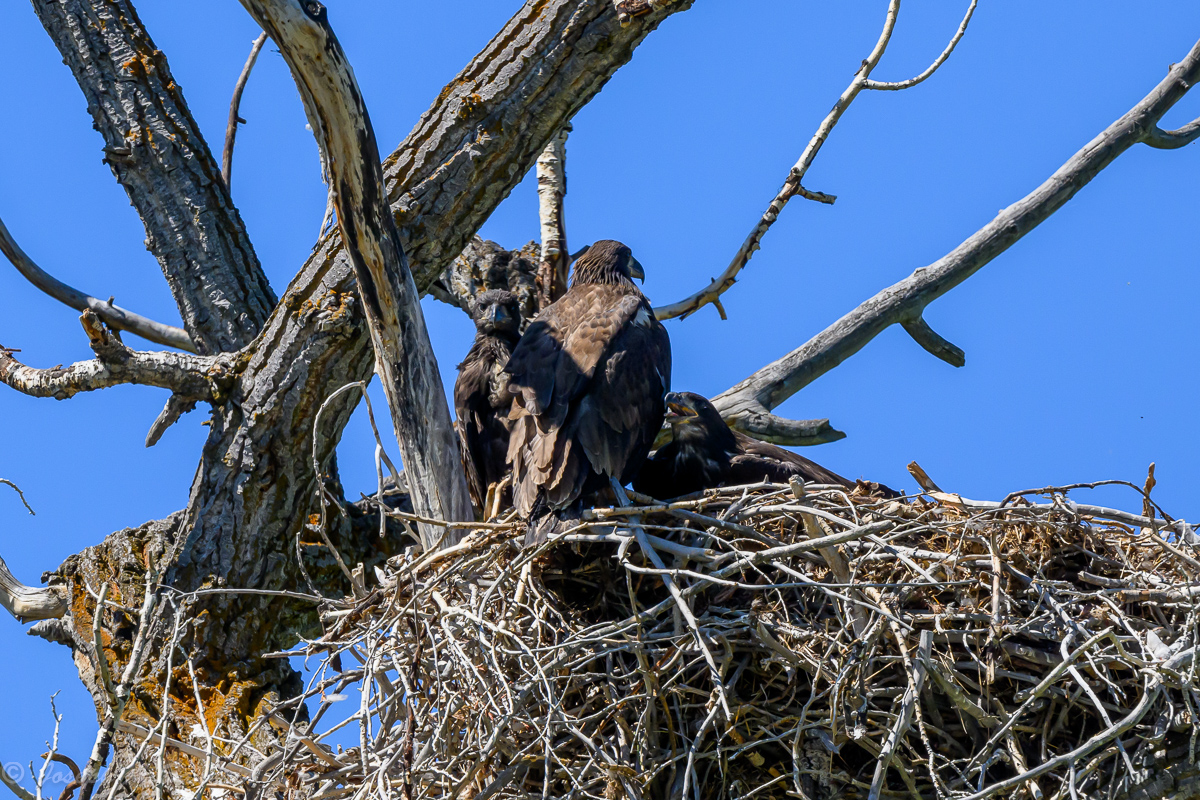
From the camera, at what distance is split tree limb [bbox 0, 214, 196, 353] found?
6.50 metres

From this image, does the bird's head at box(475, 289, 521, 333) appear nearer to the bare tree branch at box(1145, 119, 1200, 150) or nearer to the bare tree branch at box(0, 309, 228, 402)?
the bare tree branch at box(0, 309, 228, 402)

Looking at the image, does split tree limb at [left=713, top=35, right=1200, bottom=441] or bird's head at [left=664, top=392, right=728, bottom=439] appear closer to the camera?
bird's head at [left=664, top=392, right=728, bottom=439]

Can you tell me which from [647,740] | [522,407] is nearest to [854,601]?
[647,740]

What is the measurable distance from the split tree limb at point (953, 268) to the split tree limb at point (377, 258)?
8.18ft

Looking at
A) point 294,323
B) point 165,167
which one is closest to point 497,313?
point 294,323

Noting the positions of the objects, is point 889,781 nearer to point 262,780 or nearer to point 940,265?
point 262,780

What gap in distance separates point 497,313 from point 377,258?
153 cm

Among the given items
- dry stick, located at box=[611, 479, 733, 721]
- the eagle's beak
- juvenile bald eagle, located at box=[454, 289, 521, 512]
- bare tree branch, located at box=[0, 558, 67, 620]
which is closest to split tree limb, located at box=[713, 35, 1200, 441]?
the eagle's beak

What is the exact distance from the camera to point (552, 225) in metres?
6.99

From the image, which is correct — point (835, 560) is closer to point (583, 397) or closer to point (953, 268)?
point (583, 397)

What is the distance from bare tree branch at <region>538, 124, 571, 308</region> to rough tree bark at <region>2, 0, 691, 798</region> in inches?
61.5

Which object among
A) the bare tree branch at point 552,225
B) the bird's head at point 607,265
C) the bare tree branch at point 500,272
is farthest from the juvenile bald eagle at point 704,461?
the bare tree branch at point 500,272

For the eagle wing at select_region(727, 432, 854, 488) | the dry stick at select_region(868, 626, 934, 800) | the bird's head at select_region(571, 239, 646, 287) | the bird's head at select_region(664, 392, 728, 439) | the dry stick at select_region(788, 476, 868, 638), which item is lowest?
the dry stick at select_region(868, 626, 934, 800)

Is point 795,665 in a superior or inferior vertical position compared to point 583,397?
inferior
